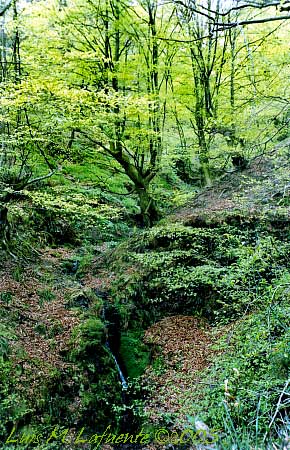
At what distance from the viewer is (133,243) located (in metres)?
8.10

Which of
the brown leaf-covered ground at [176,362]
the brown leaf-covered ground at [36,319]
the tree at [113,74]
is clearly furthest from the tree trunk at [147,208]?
the brown leaf-covered ground at [176,362]

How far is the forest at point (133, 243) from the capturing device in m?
4.45

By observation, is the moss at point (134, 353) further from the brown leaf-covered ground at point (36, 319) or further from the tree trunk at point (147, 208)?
the tree trunk at point (147, 208)

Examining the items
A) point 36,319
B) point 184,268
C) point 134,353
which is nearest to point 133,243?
point 184,268

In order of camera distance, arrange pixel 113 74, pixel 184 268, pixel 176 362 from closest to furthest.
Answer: pixel 176 362 → pixel 184 268 → pixel 113 74

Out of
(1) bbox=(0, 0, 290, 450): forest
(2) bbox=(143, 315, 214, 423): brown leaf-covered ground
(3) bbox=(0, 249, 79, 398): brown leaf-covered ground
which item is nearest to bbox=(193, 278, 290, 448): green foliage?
(1) bbox=(0, 0, 290, 450): forest

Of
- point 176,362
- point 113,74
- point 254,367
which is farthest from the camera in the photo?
point 113,74

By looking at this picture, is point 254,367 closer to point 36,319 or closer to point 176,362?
point 176,362

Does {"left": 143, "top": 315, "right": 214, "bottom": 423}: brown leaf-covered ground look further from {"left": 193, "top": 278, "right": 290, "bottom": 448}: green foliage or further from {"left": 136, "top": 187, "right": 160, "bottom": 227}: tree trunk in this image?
{"left": 136, "top": 187, "right": 160, "bottom": 227}: tree trunk

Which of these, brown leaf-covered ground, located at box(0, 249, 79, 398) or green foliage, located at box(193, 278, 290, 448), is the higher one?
green foliage, located at box(193, 278, 290, 448)

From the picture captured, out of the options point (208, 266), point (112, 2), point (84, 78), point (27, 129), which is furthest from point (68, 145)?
point (208, 266)

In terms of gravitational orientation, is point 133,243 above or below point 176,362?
above

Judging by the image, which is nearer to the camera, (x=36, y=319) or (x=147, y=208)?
(x=36, y=319)

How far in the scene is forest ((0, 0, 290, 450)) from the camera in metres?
4.45
